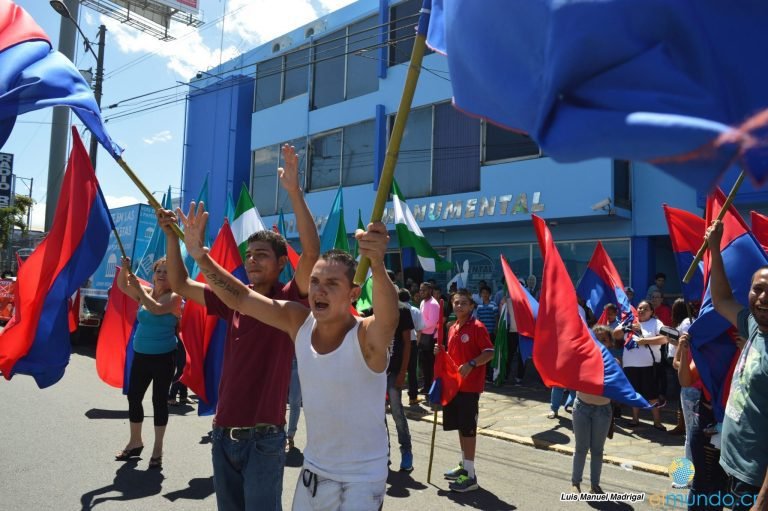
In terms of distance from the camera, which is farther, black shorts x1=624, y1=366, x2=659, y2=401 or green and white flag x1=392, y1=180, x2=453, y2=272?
green and white flag x1=392, y1=180, x2=453, y2=272

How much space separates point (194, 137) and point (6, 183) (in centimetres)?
909

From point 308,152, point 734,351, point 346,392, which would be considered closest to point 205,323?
point 346,392

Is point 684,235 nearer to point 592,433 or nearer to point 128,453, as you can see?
point 592,433

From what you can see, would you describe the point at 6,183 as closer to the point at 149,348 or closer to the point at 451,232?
the point at 451,232

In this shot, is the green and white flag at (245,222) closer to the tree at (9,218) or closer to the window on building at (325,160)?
the window on building at (325,160)

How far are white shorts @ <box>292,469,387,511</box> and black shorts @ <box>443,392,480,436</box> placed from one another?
335 cm

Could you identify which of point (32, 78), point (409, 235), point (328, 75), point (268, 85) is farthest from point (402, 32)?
point (32, 78)

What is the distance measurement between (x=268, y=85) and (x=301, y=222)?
1931 cm

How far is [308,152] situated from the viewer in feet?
63.9

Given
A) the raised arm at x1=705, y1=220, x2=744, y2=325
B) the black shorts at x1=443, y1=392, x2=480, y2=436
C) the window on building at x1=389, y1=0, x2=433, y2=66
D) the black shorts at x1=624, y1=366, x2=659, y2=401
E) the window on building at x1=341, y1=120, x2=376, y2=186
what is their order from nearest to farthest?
the raised arm at x1=705, y1=220, x2=744, y2=325 < the black shorts at x1=443, y1=392, x2=480, y2=436 < the black shorts at x1=624, y1=366, x2=659, y2=401 < the window on building at x1=389, y1=0, x2=433, y2=66 < the window on building at x1=341, y1=120, x2=376, y2=186

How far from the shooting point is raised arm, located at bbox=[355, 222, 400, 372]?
258 centimetres

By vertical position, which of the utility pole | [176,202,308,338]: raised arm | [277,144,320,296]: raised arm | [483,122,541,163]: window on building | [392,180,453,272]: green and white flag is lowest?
[176,202,308,338]: raised arm

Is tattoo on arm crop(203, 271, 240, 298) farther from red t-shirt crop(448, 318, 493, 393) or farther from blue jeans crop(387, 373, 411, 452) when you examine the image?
blue jeans crop(387, 373, 411, 452)

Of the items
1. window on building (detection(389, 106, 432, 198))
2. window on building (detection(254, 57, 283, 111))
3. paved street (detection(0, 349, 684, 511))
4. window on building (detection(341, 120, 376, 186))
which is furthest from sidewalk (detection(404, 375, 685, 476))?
window on building (detection(254, 57, 283, 111))
